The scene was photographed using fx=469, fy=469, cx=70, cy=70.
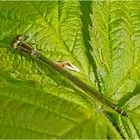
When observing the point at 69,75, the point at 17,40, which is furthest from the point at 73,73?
the point at 17,40

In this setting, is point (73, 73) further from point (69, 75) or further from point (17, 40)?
point (17, 40)

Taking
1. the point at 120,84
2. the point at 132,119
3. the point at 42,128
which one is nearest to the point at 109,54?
the point at 120,84

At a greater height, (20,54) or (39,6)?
(39,6)

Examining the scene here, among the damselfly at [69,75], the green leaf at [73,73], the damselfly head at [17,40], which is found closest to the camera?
the green leaf at [73,73]

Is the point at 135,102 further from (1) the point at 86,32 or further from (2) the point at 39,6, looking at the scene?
(2) the point at 39,6

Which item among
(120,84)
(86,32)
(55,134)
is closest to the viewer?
(55,134)

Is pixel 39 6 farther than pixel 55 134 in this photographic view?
Yes
